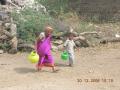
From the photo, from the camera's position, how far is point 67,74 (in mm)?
9320

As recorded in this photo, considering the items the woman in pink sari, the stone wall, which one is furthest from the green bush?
the stone wall

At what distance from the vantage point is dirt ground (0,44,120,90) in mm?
8375

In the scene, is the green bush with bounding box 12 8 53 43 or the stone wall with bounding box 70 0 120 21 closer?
the green bush with bounding box 12 8 53 43

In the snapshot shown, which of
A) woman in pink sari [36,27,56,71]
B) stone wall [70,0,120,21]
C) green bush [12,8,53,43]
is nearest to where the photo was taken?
woman in pink sari [36,27,56,71]

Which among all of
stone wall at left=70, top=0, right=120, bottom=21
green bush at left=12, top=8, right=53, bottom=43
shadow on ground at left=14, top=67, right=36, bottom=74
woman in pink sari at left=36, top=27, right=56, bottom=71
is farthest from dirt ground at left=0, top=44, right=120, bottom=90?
stone wall at left=70, top=0, right=120, bottom=21

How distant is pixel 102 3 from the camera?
55.9ft

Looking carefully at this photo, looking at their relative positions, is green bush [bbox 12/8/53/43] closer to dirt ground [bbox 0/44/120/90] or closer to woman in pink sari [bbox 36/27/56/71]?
dirt ground [bbox 0/44/120/90]

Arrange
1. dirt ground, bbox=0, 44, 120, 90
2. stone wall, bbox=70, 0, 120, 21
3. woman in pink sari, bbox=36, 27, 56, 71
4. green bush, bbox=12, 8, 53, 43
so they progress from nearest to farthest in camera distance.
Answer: dirt ground, bbox=0, 44, 120, 90 → woman in pink sari, bbox=36, 27, 56, 71 → green bush, bbox=12, 8, 53, 43 → stone wall, bbox=70, 0, 120, 21

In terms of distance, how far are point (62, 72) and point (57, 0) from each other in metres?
8.37

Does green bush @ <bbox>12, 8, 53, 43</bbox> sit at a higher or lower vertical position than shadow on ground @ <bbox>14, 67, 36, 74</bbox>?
higher

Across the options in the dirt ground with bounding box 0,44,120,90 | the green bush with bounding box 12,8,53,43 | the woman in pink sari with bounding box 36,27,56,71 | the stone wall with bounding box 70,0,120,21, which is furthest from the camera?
the stone wall with bounding box 70,0,120,21

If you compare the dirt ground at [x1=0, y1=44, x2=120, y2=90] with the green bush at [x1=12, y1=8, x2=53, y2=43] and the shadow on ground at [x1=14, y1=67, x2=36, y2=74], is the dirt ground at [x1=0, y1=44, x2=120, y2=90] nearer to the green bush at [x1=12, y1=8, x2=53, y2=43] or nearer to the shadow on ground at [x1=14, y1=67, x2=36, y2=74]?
the shadow on ground at [x1=14, y1=67, x2=36, y2=74]

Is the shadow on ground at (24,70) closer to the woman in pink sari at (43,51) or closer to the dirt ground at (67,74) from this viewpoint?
the dirt ground at (67,74)

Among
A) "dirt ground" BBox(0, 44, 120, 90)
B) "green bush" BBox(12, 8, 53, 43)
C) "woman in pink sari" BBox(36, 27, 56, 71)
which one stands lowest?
"dirt ground" BBox(0, 44, 120, 90)
